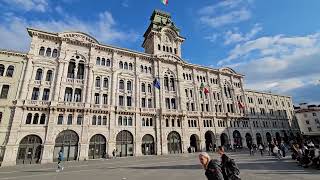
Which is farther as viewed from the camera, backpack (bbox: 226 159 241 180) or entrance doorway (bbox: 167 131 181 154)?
entrance doorway (bbox: 167 131 181 154)

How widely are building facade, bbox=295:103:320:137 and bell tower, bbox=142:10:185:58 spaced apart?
57.9 meters

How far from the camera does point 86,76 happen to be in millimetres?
35344

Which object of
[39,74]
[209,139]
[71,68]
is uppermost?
[71,68]

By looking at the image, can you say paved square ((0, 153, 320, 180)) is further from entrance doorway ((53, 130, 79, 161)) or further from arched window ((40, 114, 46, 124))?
arched window ((40, 114, 46, 124))

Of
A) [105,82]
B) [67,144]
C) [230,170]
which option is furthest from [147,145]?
[230,170]

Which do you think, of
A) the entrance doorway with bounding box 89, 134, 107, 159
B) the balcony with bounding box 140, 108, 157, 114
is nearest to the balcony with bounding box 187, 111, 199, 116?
the balcony with bounding box 140, 108, 157, 114

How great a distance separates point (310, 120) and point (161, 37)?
65.7 meters

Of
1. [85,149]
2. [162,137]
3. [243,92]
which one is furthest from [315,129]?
[85,149]

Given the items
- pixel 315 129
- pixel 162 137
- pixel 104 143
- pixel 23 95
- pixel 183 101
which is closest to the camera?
pixel 23 95

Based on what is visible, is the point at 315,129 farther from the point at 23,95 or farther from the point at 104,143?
the point at 23,95

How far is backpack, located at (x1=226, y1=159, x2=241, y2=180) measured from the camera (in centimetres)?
668

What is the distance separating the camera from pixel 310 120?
240 feet

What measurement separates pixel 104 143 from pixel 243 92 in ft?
133

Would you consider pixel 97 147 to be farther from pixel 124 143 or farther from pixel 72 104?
pixel 72 104
